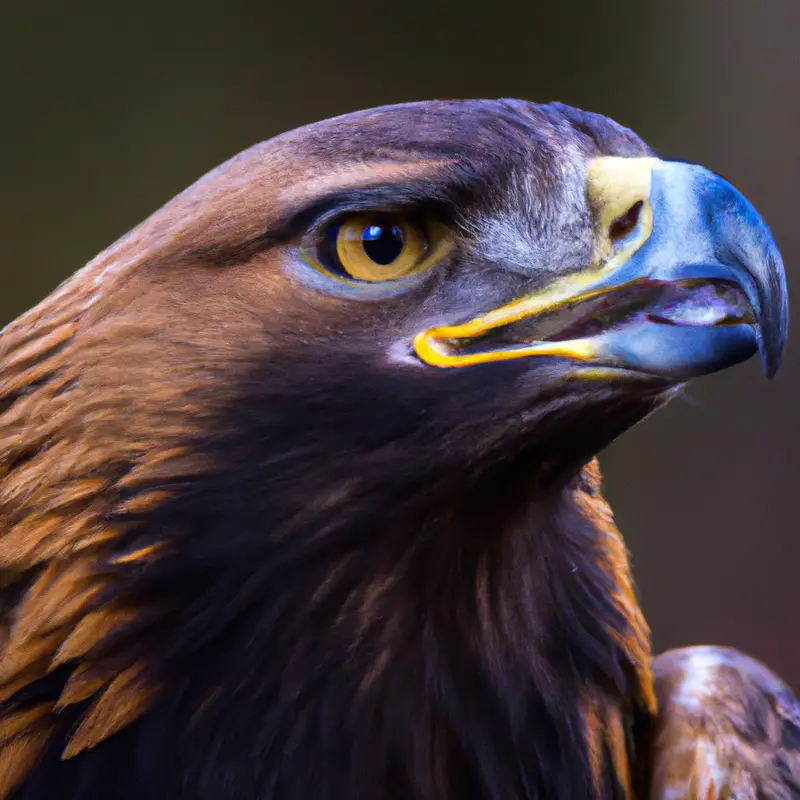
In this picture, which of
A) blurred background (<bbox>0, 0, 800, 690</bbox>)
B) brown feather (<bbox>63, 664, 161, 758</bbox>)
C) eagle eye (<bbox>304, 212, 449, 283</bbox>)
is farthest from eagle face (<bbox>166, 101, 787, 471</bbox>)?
blurred background (<bbox>0, 0, 800, 690</bbox>)

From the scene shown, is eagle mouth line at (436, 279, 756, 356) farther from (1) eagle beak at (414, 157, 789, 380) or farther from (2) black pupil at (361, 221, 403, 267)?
(2) black pupil at (361, 221, 403, 267)

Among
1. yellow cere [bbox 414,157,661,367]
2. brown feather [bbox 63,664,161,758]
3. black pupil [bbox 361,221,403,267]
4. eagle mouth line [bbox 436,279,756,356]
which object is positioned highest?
black pupil [bbox 361,221,403,267]

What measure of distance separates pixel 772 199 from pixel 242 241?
2600 mm

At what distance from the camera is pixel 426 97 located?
329cm

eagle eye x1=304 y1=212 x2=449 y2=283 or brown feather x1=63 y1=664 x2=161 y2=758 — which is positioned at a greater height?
eagle eye x1=304 y1=212 x2=449 y2=283

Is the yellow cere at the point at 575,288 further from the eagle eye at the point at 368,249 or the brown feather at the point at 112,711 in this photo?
the brown feather at the point at 112,711

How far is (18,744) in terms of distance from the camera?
3.90ft

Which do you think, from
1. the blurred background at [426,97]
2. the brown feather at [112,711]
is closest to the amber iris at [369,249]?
the brown feather at [112,711]

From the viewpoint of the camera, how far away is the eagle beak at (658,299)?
1.03 metres

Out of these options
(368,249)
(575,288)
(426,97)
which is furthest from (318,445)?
(426,97)

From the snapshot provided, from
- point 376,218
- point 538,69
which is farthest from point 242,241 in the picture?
point 538,69

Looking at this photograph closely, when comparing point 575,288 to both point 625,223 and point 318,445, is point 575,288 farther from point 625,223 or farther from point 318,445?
point 318,445

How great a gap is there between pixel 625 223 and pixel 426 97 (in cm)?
231

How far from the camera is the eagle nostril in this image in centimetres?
112
